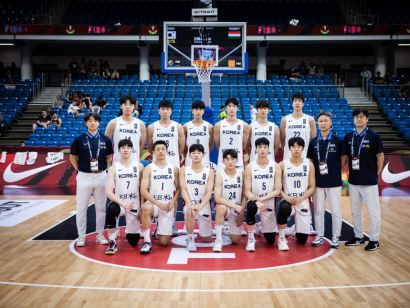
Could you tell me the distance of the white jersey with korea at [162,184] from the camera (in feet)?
19.9

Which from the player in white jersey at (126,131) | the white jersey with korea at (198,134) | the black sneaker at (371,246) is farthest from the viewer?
the white jersey with korea at (198,134)

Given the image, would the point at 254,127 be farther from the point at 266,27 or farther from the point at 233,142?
the point at 266,27

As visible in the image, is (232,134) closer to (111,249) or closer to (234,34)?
(111,249)

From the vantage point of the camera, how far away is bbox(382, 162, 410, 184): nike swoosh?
41.0ft

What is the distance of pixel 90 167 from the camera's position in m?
6.05

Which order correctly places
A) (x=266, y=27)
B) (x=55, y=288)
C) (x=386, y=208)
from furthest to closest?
(x=266, y=27), (x=386, y=208), (x=55, y=288)

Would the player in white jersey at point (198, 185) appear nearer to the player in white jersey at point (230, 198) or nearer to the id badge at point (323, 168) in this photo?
the player in white jersey at point (230, 198)

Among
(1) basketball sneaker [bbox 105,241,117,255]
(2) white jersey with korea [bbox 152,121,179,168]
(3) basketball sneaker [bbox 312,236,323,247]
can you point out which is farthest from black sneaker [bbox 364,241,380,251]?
(1) basketball sneaker [bbox 105,241,117,255]

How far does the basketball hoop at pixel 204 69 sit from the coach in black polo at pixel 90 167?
151 inches

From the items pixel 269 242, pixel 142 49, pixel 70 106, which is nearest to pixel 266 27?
pixel 142 49

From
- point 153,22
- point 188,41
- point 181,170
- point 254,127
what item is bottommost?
point 181,170

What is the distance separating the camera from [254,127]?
6.99m

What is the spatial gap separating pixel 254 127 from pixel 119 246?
2.59 meters

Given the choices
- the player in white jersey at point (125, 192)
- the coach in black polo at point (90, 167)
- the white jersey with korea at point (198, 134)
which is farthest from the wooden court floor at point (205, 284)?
the white jersey with korea at point (198, 134)
